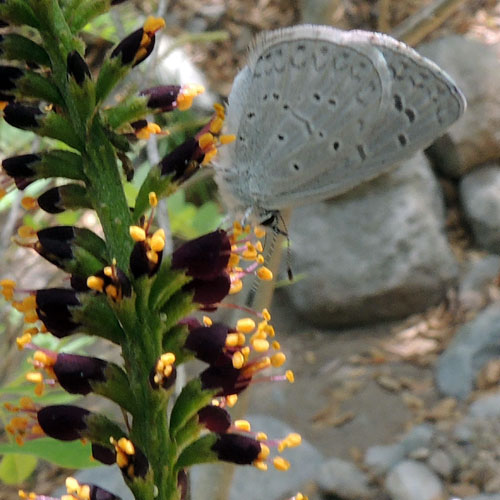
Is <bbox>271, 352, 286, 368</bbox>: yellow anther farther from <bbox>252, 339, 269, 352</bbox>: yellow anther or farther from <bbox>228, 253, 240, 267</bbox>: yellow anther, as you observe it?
<bbox>228, 253, 240, 267</bbox>: yellow anther

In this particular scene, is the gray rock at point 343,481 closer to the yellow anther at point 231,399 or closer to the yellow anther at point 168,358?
the yellow anther at point 231,399

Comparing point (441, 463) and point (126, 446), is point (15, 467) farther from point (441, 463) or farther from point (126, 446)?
point (441, 463)

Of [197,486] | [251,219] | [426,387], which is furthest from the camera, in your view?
[426,387]

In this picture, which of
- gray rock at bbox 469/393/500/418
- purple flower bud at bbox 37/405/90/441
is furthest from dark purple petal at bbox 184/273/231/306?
gray rock at bbox 469/393/500/418

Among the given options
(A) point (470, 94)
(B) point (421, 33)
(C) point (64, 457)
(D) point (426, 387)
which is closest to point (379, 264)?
(D) point (426, 387)

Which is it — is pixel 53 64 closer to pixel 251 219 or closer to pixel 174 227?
pixel 251 219

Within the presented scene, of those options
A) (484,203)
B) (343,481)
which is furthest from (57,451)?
(484,203)

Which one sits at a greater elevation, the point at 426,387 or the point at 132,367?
the point at 132,367
